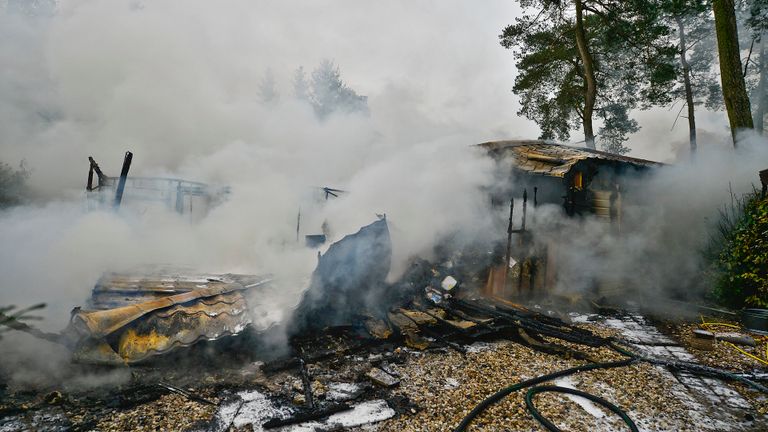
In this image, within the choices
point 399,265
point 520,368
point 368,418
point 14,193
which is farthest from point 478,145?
point 14,193

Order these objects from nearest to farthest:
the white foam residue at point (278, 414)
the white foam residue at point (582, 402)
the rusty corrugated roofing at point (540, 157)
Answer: the white foam residue at point (278, 414)
the white foam residue at point (582, 402)
the rusty corrugated roofing at point (540, 157)

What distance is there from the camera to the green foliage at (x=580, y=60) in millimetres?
14344

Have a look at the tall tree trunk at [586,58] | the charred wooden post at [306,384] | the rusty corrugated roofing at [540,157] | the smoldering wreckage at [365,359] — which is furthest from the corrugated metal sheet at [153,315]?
the tall tree trunk at [586,58]

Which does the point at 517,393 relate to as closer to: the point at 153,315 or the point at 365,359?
the point at 365,359

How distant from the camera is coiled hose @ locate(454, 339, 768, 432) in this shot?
3.80 metres

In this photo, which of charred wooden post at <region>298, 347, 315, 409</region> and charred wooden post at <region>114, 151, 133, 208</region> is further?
charred wooden post at <region>114, 151, 133, 208</region>

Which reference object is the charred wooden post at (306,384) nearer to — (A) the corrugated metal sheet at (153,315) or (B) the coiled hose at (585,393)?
(A) the corrugated metal sheet at (153,315)

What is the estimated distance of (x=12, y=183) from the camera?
16047mm

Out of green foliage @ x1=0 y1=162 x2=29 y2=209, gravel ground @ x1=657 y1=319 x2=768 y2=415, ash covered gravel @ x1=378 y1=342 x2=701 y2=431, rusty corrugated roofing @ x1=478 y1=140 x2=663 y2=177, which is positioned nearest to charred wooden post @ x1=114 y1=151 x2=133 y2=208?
ash covered gravel @ x1=378 y1=342 x2=701 y2=431

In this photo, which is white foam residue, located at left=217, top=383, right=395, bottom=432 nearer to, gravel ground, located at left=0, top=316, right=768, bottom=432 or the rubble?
gravel ground, located at left=0, top=316, right=768, bottom=432

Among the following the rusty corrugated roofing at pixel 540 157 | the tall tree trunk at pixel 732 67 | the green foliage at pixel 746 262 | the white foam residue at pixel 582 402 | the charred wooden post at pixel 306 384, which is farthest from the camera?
the tall tree trunk at pixel 732 67

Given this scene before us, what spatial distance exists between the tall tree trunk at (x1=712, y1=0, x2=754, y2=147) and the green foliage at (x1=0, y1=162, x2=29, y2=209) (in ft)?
89.5

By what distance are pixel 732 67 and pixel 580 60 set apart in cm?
691

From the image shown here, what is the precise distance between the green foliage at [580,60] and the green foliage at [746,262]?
929cm
